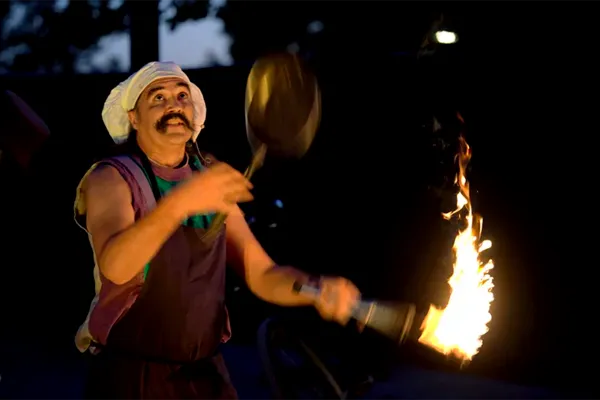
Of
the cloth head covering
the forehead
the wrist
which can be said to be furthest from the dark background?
the wrist

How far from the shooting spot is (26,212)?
9.84m

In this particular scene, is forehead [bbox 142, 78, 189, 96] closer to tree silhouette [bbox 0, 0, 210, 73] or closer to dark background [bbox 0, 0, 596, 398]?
dark background [bbox 0, 0, 596, 398]

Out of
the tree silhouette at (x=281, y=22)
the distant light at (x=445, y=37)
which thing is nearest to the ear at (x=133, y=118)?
the distant light at (x=445, y=37)

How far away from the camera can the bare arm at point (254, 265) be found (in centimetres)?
298

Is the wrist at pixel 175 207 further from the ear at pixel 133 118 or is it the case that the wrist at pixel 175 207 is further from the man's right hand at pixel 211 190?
the ear at pixel 133 118

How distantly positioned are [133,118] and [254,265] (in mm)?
667

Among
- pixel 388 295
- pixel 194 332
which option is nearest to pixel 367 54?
pixel 388 295

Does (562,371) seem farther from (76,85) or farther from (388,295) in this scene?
(76,85)

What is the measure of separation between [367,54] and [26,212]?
488 centimetres

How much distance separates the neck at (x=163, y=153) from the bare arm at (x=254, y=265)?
33cm

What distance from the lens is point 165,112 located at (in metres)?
2.75

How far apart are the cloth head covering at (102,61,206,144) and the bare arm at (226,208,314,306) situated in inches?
14.4

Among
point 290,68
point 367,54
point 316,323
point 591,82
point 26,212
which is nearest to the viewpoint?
point 290,68

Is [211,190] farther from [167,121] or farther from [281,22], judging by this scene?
[281,22]
